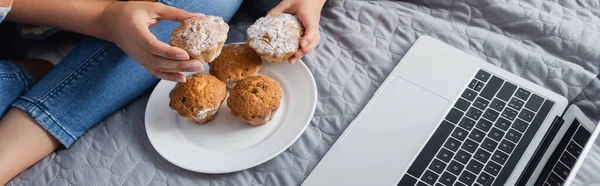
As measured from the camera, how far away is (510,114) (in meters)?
0.92

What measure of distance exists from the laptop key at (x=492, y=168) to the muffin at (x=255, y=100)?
1.24 ft

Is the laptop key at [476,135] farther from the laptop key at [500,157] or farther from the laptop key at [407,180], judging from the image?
the laptop key at [407,180]

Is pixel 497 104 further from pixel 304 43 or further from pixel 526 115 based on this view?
pixel 304 43

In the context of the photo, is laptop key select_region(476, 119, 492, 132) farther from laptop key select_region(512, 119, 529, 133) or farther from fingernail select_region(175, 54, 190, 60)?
fingernail select_region(175, 54, 190, 60)

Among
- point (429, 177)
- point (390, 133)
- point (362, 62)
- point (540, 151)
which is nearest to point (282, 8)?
point (362, 62)

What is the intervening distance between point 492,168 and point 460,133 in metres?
0.08

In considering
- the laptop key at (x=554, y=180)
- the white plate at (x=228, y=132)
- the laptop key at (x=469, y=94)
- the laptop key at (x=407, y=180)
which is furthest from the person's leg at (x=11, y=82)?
the laptop key at (x=554, y=180)

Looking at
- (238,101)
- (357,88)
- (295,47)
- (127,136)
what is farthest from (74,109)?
(357,88)

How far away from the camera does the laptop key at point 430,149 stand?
2.85ft

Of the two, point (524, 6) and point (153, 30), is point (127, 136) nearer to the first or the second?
point (153, 30)

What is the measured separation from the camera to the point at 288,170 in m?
0.92

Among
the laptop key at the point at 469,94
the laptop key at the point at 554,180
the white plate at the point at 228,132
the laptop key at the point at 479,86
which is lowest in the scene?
the white plate at the point at 228,132

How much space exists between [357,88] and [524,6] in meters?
0.42

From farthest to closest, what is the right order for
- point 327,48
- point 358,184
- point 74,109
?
1. point 327,48
2. point 74,109
3. point 358,184
